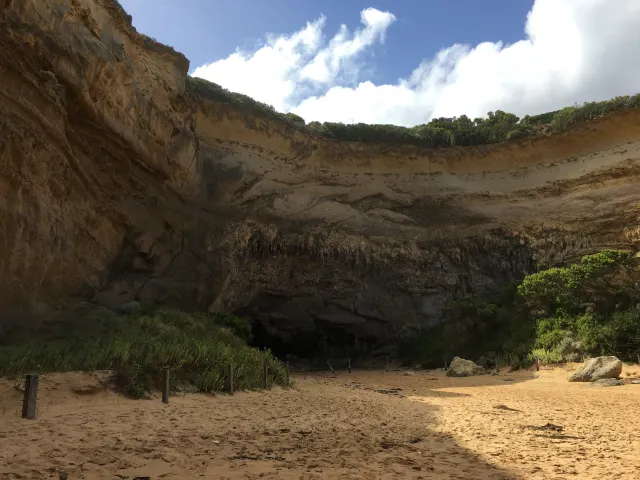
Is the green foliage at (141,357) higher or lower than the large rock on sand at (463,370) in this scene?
higher

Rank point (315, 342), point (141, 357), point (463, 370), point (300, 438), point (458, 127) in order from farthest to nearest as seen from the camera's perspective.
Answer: point (458, 127) → point (315, 342) → point (463, 370) → point (141, 357) → point (300, 438)

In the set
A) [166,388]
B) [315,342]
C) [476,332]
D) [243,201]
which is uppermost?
[243,201]

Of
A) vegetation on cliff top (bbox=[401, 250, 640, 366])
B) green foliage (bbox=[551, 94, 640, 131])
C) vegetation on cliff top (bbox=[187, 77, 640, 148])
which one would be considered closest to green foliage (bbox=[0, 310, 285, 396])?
vegetation on cliff top (bbox=[401, 250, 640, 366])

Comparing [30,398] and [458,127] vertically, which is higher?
[458,127]

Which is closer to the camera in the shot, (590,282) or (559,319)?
(590,282)

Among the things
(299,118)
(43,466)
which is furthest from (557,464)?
(299,118)

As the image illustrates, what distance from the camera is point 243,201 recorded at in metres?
28.3

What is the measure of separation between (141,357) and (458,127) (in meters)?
33.5

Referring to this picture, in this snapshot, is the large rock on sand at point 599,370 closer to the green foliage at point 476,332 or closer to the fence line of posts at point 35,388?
the green foliage at point 476,332

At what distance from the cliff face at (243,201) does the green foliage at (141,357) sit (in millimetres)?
3697

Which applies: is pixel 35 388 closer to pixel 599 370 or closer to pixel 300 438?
pixel 300 438

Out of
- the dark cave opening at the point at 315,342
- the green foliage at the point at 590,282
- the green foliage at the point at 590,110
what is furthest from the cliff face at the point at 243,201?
the green foliage at the point at 590,282

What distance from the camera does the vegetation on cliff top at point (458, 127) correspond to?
103ft

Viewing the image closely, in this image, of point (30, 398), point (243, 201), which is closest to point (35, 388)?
point (30, 398)
